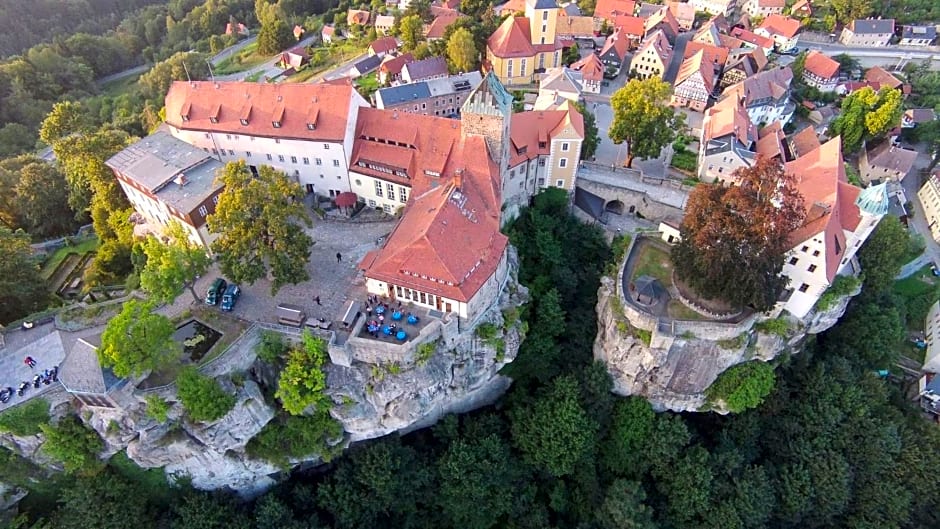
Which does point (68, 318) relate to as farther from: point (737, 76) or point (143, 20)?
point (143, 20)

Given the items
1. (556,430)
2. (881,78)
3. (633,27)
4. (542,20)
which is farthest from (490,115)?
(881,78)

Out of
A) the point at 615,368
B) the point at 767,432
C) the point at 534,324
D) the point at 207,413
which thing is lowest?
the point at 767,432

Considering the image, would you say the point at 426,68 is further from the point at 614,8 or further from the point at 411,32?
the point at 614,8

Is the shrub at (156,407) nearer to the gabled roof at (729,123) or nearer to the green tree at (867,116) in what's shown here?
the gabled roof at (729,123)

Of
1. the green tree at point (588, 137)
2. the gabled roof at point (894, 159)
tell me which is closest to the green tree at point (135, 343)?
the green tree at point (588, 137)

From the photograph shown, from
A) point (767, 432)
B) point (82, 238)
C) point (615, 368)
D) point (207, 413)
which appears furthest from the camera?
point (82, 238)

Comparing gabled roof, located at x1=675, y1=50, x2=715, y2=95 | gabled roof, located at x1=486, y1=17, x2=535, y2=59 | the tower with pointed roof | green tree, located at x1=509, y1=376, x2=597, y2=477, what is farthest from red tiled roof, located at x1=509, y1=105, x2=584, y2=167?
gabled roof, located at x1=675, y1=50, x2=715, y2=95

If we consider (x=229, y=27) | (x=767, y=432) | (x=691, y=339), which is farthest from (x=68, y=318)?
(x=229, y=27)
